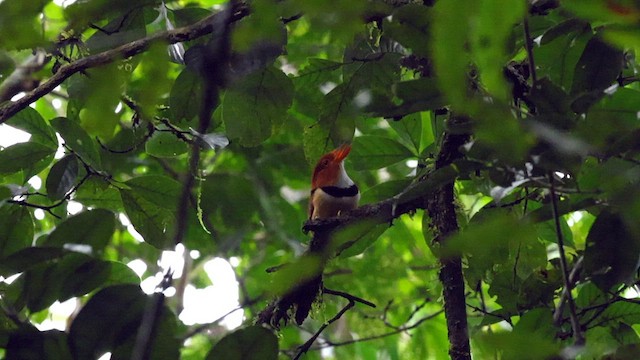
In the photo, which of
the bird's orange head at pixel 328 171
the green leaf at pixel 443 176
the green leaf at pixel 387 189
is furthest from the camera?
the bird's orange head at pixel 328 171

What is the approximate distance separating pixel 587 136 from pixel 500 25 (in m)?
0.37

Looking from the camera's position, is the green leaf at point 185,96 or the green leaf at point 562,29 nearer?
the green leaf at point 562,29

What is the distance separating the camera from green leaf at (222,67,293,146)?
2.34m

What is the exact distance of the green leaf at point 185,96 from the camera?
2408 mm

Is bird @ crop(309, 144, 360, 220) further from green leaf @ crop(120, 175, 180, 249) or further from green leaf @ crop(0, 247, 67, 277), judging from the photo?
green leaf @ crop(0, 247, 67, 277)

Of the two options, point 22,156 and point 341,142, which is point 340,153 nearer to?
point 341,142

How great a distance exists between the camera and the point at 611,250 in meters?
1.50

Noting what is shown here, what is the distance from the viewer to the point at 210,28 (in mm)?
2178

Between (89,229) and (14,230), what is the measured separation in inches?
24.0

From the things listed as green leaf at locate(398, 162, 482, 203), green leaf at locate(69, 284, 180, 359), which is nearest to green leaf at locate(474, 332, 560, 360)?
green leaf at locate(398, 162, 482, 203)

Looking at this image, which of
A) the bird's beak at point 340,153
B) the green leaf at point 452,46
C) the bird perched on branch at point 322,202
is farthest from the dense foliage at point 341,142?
the bird's beak at point 340,153

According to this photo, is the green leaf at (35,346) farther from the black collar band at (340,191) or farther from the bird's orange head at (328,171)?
the bird's orange head at (328,171)

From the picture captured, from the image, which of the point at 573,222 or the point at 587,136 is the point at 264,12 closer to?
the point at 587,136

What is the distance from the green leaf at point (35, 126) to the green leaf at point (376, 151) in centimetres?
98
